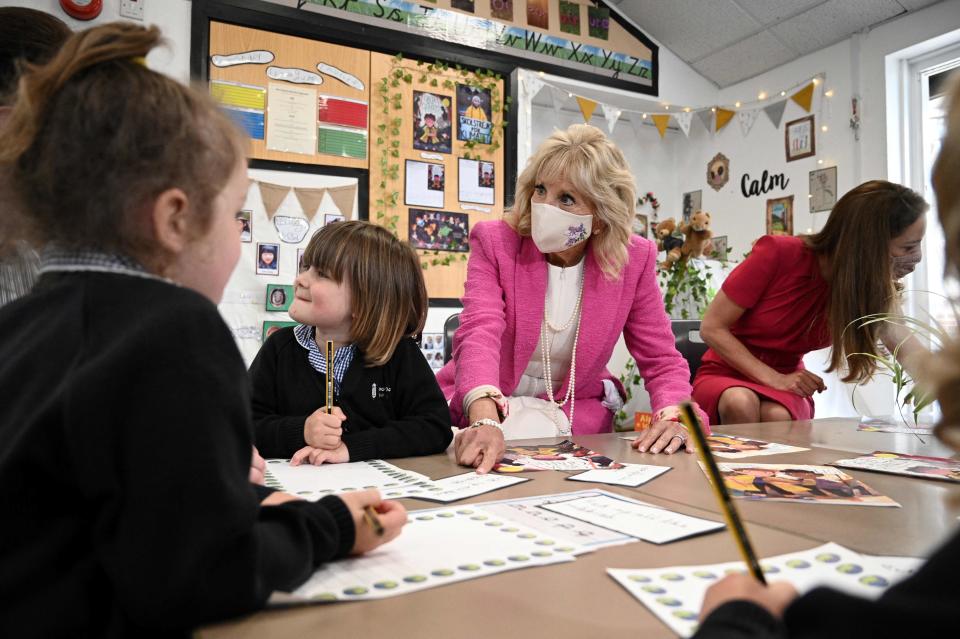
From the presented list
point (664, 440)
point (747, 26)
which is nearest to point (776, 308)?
point (664, 440)

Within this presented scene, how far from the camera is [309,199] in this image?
319 centimetres

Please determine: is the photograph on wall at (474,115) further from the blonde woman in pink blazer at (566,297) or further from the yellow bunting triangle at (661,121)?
the blonde woman in pink blazer at (566,297)

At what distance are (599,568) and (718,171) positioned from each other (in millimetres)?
4225

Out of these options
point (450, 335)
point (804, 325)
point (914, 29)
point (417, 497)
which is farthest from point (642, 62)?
point (417, 497)

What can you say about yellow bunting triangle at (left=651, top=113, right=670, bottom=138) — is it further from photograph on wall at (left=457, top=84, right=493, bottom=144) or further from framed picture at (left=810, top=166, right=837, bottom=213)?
photograph on wall at (left=457, top=84, right=493, bottom=144)

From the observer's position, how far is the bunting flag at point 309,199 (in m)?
3.18

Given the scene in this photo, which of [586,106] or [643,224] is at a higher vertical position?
[586,106]

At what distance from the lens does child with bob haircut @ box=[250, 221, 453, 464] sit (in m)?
1.33

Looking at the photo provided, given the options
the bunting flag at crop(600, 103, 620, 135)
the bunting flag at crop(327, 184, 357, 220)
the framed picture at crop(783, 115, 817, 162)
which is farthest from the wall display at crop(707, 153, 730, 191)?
the bunting flag at crop(327, 184, 357, 220)

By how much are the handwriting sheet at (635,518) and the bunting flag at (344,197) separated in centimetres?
264

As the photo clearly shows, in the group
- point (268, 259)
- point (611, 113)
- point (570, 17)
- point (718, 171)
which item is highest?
point (570, 17)

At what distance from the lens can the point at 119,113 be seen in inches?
19.5

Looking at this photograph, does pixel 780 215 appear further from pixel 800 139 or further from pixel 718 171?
pixel 718 171

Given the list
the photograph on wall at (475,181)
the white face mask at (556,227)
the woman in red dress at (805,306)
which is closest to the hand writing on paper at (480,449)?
the white face mask at (556,227)
